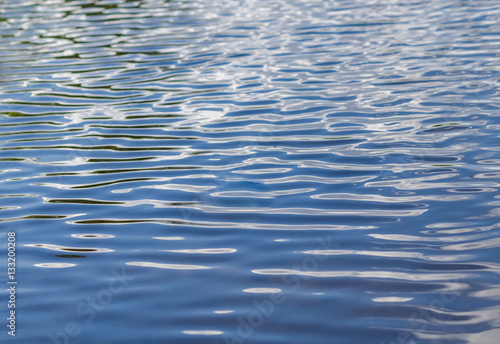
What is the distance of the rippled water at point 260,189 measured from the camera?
440 centimetres

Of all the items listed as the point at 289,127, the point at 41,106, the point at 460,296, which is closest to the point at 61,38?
the point at 41,106

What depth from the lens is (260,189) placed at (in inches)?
248

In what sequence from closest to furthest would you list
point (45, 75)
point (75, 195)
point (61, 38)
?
point (75, 195), point (45, 75), point (61, 38)

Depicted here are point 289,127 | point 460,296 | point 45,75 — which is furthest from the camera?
point 45,75

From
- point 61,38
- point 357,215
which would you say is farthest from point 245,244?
point 61,38

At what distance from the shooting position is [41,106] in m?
9.53

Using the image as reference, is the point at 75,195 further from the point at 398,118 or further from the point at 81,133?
the point at 398,118

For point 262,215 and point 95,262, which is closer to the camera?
point 95,262

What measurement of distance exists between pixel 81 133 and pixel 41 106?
1.60m

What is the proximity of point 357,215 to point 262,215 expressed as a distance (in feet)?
2.56

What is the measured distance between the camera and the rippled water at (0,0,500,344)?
4398 millimetres

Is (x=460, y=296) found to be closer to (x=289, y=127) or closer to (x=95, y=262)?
(x=95, y=262)

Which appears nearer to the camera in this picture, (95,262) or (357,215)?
(95,262)

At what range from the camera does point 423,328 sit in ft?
13.4
